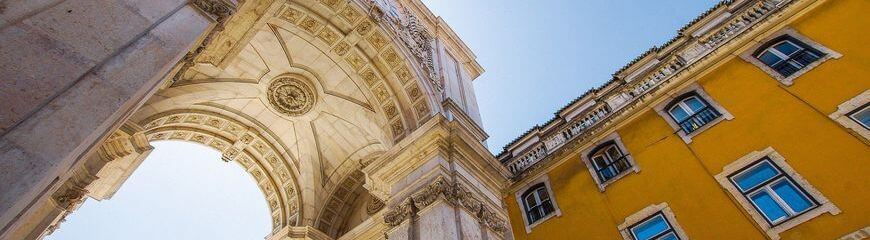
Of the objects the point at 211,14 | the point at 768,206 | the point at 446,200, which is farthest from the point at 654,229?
the point at 211,14

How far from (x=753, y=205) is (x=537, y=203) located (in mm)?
4819

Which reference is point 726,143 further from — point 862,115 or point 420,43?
point 420,43

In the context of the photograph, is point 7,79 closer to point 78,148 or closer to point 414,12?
point 78,148

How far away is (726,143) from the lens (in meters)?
10.2

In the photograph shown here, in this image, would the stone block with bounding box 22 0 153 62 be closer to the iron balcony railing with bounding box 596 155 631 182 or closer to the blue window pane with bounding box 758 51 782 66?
the iron balcony railing with bounding box 596 155 631 182

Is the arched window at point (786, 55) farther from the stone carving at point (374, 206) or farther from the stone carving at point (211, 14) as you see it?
the stone carving at point (211, 14)

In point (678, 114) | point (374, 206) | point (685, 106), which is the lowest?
point (678, 114)

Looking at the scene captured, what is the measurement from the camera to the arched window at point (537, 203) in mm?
11953

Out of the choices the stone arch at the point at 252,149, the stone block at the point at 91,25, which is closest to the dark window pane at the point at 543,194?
the stone arch at the point at 252,149

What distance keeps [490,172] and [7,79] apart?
8148mm

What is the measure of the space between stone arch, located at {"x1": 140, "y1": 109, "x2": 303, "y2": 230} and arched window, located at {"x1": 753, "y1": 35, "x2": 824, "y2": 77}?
13.3 metres

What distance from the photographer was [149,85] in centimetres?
450

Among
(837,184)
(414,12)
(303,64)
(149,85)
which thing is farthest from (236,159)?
(837,184)

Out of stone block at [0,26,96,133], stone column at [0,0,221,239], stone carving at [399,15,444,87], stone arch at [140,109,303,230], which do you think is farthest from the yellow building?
stone block at [0,26,96,133]
